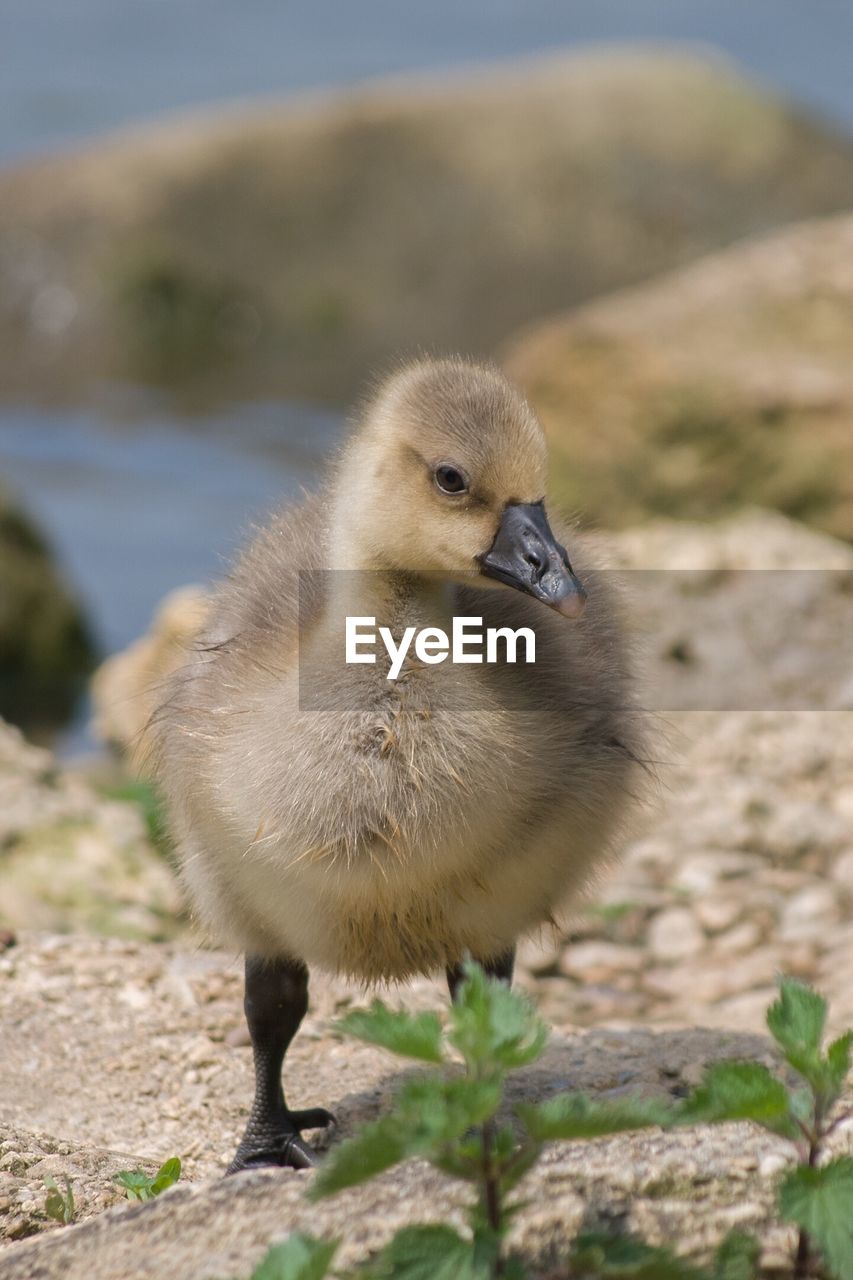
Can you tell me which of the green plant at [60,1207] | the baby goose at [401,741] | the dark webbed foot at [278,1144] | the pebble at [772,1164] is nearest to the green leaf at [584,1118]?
the pebble at [772,1164]

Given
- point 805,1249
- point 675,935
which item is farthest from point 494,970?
point 675,935

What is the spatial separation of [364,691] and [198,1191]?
0.96 m

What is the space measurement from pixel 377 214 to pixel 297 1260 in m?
14.2

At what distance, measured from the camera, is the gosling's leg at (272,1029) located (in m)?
3.72

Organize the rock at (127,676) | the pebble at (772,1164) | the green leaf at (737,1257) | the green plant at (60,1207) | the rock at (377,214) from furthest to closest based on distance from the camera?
the rock at (377,214), the rock at (127,676), the green plant at (60,1207), the pebble at (772,1164), the green leaf at (737,1257)

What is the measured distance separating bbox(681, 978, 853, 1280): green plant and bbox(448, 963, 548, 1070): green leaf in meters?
0.25

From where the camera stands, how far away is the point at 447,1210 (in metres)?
2.61

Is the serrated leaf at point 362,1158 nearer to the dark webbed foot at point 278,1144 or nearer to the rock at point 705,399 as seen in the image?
the dark webbed foot at point 278,1144

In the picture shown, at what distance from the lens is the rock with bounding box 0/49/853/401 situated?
15180 millimetres

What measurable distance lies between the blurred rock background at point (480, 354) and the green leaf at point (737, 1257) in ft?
4.29

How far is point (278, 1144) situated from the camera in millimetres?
3660

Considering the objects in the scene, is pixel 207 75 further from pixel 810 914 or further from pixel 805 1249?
pixel 805 1249

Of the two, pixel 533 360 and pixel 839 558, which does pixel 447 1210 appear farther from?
pixel 533 360

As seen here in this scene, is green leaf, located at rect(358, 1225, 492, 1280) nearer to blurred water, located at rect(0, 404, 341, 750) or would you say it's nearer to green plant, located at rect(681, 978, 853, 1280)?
green plant, located at rect(681, 978, 853, 1280)
